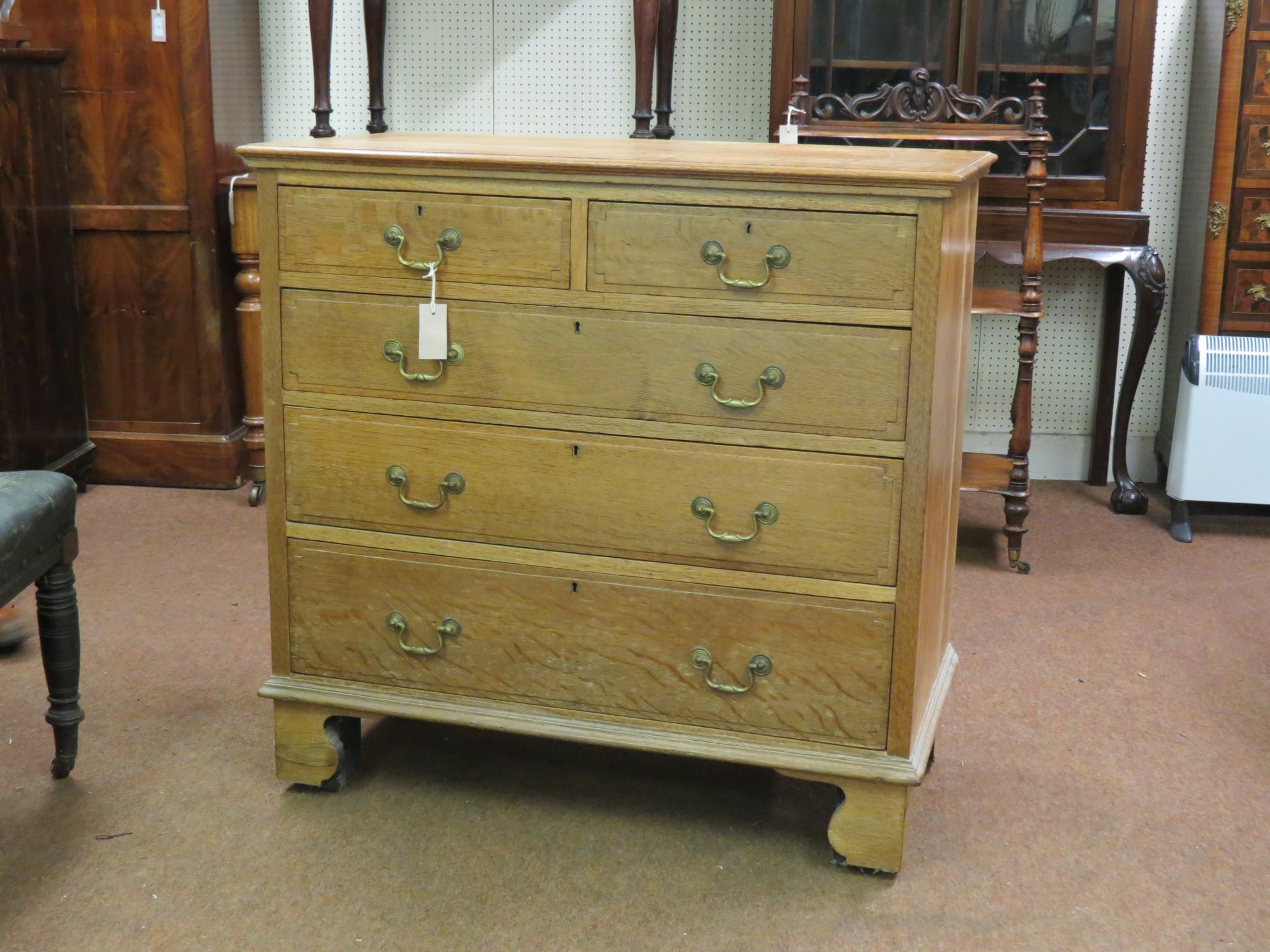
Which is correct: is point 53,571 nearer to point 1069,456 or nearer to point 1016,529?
point 1016,529

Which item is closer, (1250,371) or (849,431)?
(849,431)

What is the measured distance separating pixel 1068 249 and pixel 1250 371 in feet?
1.99

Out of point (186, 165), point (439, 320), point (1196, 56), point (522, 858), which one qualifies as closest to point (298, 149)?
point (439, 320)

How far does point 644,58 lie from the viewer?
416cm

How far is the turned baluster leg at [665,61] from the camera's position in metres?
4.25

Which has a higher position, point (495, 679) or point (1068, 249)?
point (1068, 249)

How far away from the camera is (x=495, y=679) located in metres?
2.42

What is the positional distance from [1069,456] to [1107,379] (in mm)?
302

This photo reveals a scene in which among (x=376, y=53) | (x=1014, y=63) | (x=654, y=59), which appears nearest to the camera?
(x=1014, y=63)

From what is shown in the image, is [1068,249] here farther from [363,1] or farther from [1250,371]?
[363,1]

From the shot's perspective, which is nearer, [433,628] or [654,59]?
[433,628]

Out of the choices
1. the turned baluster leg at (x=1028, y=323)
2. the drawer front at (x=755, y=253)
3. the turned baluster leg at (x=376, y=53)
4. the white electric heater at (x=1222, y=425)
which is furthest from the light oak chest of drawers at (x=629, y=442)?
the turned baluster leg at (x=376, y=53)

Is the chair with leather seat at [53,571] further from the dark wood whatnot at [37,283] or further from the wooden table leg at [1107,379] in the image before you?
the wooden table leg at [1107,379]

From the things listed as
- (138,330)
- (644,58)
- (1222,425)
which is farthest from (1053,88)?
(138,330)
